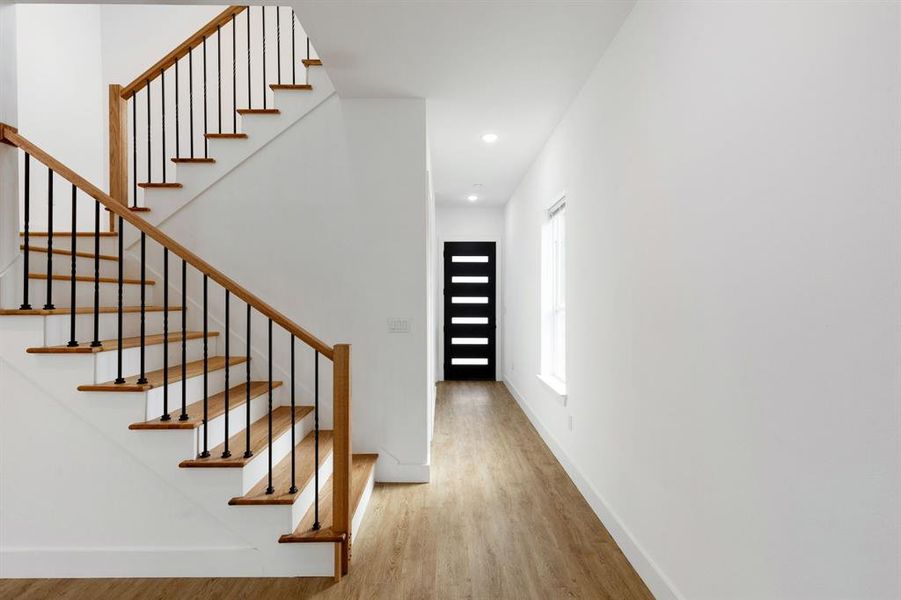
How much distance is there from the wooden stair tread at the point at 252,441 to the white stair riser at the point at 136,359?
61 cm

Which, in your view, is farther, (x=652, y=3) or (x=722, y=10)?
(x=652, y=3)

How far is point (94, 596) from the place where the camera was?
2254mm

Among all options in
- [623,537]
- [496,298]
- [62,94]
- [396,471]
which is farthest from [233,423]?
[496,298]

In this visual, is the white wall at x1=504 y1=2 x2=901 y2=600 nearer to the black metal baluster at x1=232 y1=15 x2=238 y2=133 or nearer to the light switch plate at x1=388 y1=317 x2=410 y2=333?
the light switch plate at x1=388 y1=317 x2=410 y2=333

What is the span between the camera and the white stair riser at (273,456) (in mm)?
2459

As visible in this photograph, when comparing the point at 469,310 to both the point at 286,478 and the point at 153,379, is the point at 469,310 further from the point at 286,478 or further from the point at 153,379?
the point at 153,379

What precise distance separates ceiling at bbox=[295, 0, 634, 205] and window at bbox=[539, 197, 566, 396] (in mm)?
941

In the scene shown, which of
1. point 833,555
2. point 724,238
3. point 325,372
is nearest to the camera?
point 833,555

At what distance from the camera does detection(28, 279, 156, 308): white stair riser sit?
8.89ft

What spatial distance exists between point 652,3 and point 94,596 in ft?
12.1

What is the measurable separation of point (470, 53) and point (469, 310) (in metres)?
5.26

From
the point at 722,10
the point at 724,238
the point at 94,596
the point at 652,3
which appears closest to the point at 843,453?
the point at 724,238

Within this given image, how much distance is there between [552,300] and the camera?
498 cm

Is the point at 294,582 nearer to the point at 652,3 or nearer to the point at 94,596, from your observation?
the point at 94,596
